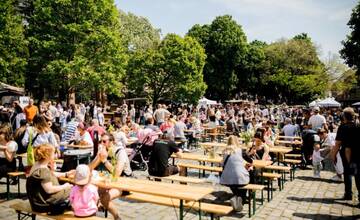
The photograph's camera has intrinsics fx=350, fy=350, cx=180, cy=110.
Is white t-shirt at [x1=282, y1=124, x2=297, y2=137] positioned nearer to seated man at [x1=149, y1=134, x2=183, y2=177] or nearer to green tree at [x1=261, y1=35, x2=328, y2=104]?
A: seated man at [x1=149, y1=134, x2=183, y2=177]

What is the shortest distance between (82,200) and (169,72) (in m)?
36.3

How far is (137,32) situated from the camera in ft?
164

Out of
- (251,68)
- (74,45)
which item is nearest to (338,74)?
(251,68)

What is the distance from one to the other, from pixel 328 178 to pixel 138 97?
1561 inches

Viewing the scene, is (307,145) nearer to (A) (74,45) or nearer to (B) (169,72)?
(A) (74,45)

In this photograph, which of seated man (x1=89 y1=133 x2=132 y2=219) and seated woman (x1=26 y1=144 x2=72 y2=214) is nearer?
seated woman (x1=26 y1=144 x2=72 y2=214)

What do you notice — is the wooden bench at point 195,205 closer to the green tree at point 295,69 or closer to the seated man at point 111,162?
the seated man at point 111,162

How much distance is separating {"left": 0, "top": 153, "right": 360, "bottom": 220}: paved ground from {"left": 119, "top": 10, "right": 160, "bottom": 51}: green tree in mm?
39649

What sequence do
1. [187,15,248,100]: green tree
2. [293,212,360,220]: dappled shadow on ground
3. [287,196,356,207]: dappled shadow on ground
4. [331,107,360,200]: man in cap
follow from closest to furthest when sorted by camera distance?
[293,212,360,220]: dappled shadow on ground → [331,107,360,200]: man in cap → [287,196,356,207]: dappled shadow on ground → [187,15,248,100]: green tree

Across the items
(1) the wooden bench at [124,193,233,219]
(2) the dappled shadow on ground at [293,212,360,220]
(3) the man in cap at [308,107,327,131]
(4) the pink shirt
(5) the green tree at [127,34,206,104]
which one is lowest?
(2) the dappled shadow on ground at [293,212,360,220]

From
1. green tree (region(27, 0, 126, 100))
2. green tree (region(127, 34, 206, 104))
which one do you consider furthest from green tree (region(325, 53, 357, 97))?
green tree (region(27, 0, 126, 100))

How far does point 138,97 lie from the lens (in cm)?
4900

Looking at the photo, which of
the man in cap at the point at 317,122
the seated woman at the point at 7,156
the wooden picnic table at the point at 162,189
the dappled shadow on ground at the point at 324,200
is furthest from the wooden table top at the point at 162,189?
the man in cap at the point at 317,122

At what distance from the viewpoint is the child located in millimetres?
5004
